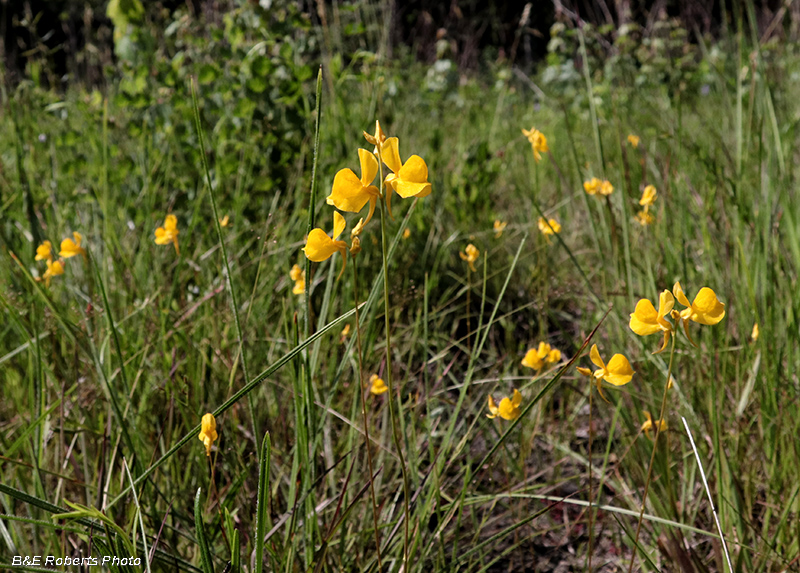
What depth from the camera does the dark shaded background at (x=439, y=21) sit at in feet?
8.63

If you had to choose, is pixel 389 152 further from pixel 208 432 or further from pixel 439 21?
pixel 439 21

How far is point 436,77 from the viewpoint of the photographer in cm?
381

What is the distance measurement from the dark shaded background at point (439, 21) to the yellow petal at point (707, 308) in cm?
113

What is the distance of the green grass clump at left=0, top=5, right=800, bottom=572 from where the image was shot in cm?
75

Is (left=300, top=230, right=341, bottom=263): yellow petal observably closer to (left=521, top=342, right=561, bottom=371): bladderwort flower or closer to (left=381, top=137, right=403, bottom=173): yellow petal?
(left=381, top=137, right=403, bottom=173): yellow petal

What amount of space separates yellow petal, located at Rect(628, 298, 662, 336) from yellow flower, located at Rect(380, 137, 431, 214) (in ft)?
0.82

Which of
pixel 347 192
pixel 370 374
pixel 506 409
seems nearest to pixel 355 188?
pixel 347 192

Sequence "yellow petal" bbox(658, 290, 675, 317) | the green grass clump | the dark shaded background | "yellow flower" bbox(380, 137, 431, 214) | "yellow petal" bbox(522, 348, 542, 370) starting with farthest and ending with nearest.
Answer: the dark shaded background < "yellow petal" bbox(522, 348, 542, 370) < the green grass clump < "yellow petal" bbox(658, 290, 675, 317) < "yellow flower" bbox(380, 137, 431, 214)

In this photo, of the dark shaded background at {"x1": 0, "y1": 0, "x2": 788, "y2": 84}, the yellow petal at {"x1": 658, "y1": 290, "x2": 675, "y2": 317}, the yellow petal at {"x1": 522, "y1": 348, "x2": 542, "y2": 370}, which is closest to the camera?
the yellow petal at {"x1": 658, "y1": 290, "x2": 675, "y2": 317}

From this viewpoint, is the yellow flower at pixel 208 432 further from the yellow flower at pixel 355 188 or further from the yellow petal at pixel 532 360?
the yellow petal at pixel 532 360

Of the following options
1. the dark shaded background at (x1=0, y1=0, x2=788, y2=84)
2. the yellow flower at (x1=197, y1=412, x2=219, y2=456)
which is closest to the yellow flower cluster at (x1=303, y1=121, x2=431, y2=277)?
the yellow flower at (x1=197, y1=412, x2=219, y2=456)

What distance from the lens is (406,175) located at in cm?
51

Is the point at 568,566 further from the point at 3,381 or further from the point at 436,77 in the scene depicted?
the point at 436,77

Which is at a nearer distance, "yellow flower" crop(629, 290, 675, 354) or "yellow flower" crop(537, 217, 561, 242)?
"yellow flower" crop(629, 290, 675, 354)
